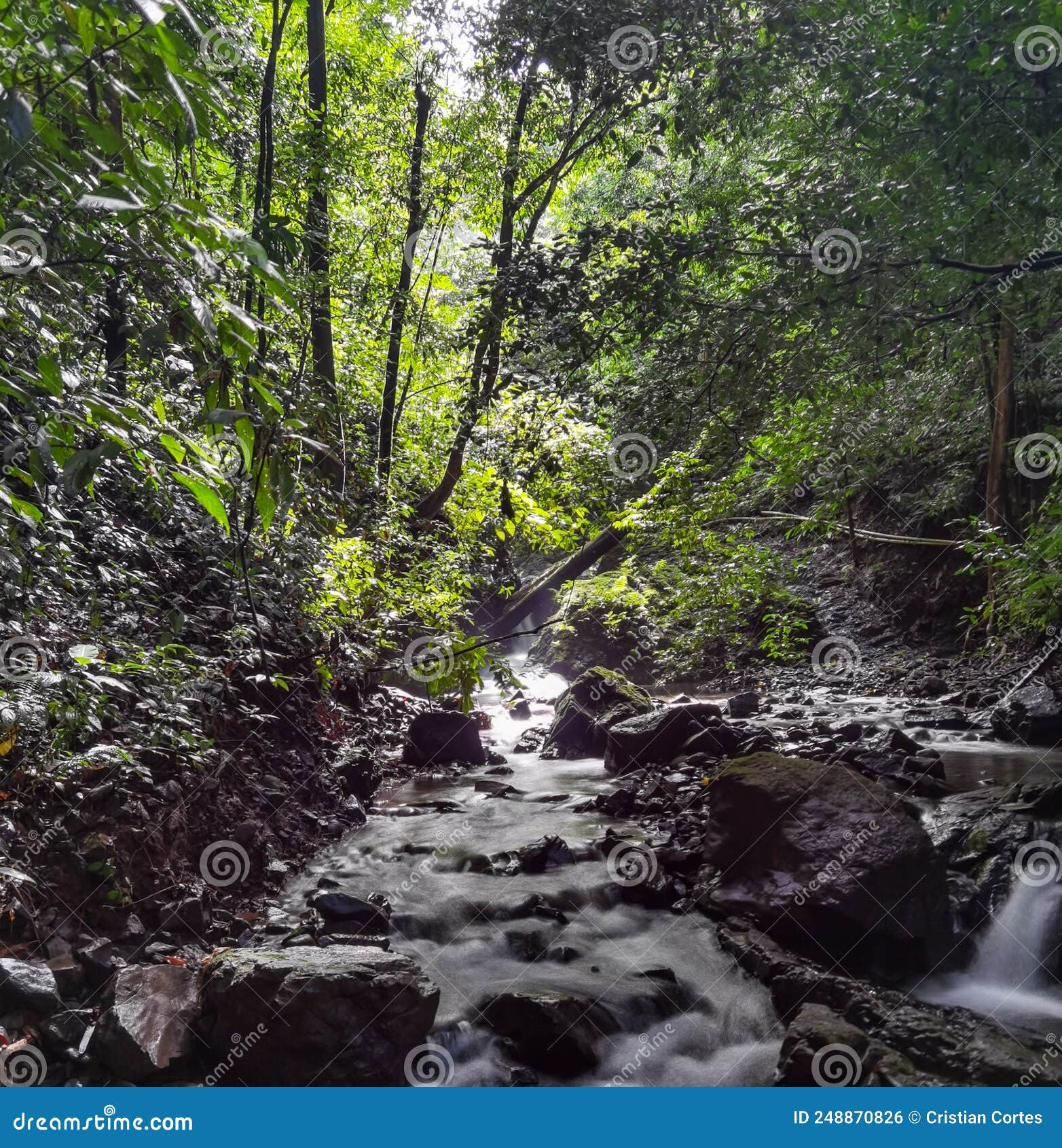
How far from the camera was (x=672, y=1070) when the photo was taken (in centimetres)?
402

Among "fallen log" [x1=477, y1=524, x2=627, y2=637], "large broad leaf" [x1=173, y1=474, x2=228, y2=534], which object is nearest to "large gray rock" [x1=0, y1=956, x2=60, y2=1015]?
"large broad leaf" [x1=173, y1=474, x2=228, y2=534]

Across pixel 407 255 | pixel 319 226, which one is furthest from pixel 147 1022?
pixel 407 255

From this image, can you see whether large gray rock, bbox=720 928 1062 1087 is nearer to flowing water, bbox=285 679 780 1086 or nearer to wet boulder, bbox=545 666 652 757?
flowing water, bbox=285 679 780 1086

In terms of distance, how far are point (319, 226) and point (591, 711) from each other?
7.11 meters

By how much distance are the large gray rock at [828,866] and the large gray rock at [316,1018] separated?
7.43 ft

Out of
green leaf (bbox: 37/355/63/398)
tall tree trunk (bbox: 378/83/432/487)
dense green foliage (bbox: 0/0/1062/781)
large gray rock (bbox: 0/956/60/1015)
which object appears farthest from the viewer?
tall tree trunk (bbox: 378/83/432/487)

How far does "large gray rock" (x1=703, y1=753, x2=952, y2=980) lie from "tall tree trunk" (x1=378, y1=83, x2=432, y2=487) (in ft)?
21.1

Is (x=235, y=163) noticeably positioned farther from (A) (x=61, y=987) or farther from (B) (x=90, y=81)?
(A) (x=61, y=987)

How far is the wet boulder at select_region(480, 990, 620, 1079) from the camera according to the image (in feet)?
12.8

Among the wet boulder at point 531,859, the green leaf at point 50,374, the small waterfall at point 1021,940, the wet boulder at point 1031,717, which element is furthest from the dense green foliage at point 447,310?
the small waterfall at point 1021,940

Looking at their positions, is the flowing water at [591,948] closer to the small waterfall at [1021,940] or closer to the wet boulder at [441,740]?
the small waterfall at [1021,940]

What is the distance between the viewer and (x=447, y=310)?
10906 millimetres

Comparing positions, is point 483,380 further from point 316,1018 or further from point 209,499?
point 209,499

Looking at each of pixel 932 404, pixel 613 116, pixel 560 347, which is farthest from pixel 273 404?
pixel 932 404
